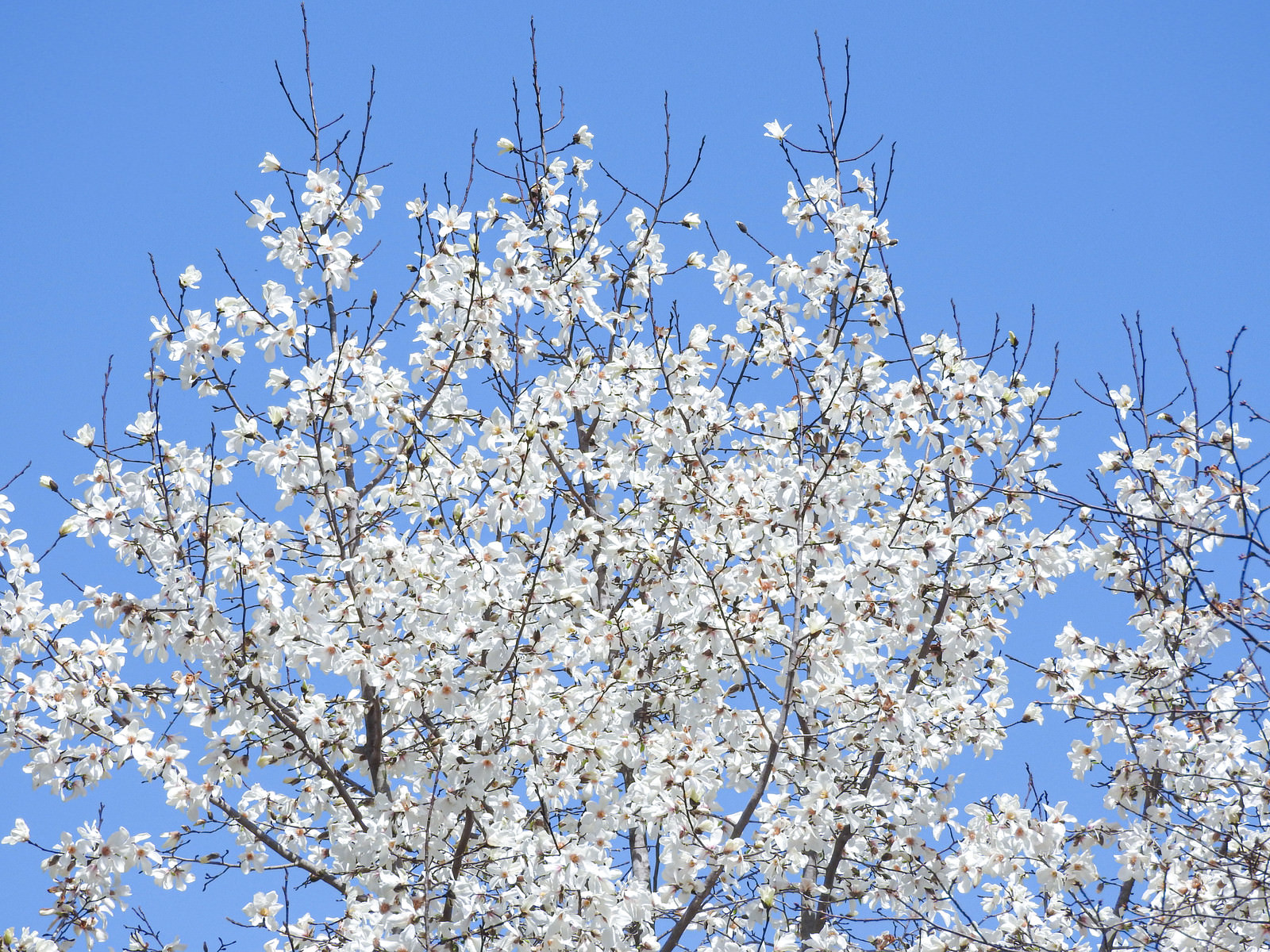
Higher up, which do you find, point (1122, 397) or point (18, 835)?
point (1122, 397)

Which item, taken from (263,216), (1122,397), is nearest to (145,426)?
(263,216)

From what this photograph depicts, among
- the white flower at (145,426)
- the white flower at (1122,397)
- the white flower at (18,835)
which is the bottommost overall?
the white flower at (18,835)

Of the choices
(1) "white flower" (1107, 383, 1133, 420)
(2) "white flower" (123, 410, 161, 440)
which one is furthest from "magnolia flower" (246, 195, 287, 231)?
(1) "white flower" (1107, 383, 1133, 420)

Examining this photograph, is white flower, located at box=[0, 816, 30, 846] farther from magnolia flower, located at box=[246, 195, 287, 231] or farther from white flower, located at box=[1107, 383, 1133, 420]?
white flower, located at box=[1107, 383, 1133, 420]

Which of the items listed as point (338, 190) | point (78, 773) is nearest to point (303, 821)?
point (78, 773)

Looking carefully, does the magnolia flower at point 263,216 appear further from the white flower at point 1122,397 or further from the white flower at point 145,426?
the white flower at point 1122,397

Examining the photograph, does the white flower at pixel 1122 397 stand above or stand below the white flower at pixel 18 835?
above

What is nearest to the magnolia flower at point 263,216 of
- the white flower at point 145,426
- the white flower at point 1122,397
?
the white flower at point 145,426

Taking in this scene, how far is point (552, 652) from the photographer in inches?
258

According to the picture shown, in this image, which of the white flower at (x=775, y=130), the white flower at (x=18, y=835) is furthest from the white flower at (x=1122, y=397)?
the white flower at (x=18, y=835)

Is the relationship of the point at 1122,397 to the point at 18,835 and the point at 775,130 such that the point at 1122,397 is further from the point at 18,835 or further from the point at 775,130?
the point at 18,835

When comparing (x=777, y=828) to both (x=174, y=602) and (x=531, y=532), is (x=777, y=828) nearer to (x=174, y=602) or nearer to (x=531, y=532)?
(x=531, y=532)

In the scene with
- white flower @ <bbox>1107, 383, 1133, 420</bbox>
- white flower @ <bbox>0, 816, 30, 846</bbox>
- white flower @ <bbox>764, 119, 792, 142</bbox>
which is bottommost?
white flower @ <bbox>0, 816, 30, 846</bbox>

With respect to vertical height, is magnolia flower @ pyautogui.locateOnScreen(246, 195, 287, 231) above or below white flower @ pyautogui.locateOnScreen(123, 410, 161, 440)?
above
